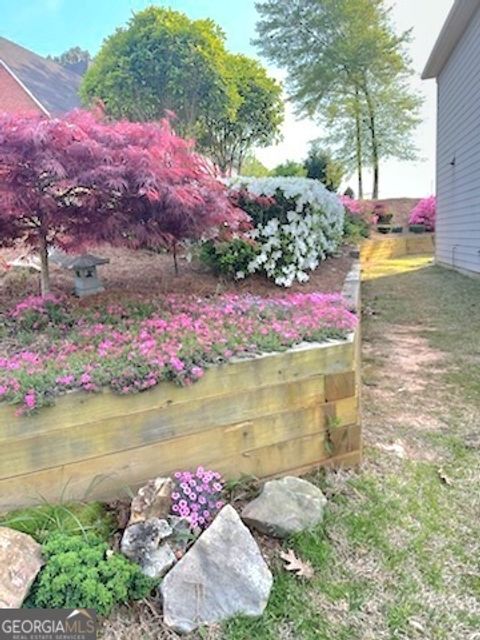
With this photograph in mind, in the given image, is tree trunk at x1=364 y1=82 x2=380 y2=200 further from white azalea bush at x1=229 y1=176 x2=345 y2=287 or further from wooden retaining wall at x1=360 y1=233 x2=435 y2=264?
white azalea bush at x1=229 y1=176 x2=345 y2=287

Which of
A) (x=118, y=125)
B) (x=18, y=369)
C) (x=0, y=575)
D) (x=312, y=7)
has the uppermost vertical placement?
(x=312, y=7)

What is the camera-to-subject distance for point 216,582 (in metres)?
1.53

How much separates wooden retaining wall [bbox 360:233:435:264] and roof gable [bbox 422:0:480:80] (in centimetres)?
402

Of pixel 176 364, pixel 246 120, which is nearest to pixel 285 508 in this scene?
A: pixel 176 364

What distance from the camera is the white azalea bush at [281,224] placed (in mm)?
3777

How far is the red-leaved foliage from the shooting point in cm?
208

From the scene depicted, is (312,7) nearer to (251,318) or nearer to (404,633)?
(251,318)

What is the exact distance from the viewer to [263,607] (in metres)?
1.50

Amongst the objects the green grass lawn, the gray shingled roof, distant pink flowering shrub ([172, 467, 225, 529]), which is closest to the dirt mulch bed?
the green grass lawn

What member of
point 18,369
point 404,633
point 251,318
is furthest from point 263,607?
point 251,318

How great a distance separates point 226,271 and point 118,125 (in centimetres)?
161

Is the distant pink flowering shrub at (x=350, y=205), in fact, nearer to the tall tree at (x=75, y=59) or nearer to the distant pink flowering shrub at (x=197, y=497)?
the distant pink flowering shrub at (x=197, y=497)

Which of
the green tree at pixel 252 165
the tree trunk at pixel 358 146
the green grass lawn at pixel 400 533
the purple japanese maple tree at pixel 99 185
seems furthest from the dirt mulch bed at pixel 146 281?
the tree trunk at pixel 358 146

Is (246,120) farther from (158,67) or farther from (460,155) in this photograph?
(460,155)
